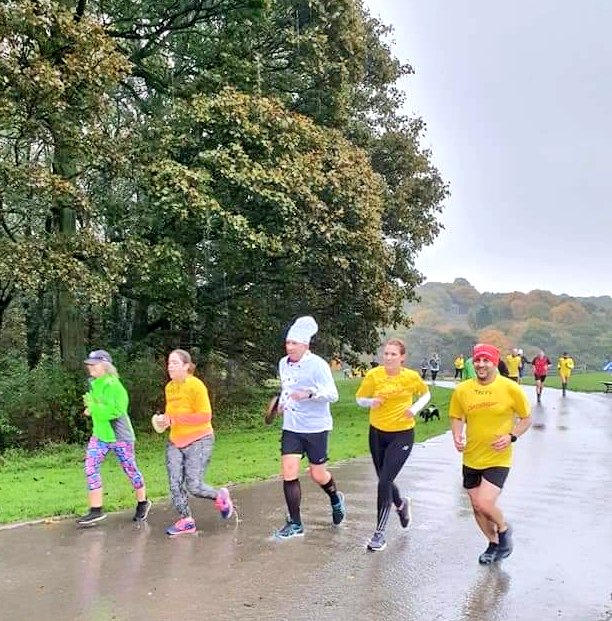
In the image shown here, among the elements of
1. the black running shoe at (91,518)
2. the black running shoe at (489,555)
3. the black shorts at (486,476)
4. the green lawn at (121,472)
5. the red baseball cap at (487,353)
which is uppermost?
the red baseball cap at (487,353)

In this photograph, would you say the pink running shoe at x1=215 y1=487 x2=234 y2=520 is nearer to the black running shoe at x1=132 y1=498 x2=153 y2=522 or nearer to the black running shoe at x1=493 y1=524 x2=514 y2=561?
the black running shoe at x1=132 y1=498 x2=153 y2=522

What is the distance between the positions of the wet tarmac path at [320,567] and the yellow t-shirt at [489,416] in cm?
84

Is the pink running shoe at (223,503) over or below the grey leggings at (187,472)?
below

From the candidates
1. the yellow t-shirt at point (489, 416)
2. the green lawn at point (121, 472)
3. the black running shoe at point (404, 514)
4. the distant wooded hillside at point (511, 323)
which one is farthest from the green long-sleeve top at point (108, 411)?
the distant wooded hillside at point (511, 323)

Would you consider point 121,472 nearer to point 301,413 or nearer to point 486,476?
point 301,413

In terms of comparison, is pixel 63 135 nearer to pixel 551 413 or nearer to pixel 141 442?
pixel 141 442

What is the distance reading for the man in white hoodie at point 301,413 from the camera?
23.3 feet

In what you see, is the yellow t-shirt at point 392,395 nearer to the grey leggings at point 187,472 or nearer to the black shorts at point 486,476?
the black shorts at point 486,476

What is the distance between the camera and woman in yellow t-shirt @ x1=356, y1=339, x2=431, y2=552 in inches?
276

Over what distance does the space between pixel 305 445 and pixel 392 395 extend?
0.88m

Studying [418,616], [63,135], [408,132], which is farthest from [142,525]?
[408,132]

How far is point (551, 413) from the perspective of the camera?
71.2 feet

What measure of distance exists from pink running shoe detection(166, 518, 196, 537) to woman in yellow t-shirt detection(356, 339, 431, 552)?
164 cm

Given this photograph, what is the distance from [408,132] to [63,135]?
51.9 ft
